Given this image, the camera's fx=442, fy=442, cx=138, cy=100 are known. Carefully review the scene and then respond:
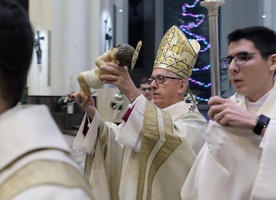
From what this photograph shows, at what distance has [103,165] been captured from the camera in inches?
103

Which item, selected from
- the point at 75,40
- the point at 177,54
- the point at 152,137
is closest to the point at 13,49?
the point at 152,137

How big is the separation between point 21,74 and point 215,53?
1.13 m

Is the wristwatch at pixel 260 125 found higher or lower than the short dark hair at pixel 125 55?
lower

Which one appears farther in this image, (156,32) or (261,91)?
(156,32)

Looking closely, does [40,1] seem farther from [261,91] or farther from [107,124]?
[261,91]

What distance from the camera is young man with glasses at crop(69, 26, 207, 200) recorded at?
221 cm

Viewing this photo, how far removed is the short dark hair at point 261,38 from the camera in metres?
1.80

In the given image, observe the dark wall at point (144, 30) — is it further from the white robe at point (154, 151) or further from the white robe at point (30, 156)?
the white robe at point (30, 156)

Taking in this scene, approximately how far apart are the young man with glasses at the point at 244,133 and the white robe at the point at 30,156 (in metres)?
0.89

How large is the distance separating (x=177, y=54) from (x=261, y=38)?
0.90 m

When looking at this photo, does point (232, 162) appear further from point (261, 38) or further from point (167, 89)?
point (167, 89)

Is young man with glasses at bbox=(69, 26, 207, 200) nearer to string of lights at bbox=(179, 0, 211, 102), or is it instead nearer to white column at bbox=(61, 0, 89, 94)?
white column at bbox=(61, 0, 89, 94)

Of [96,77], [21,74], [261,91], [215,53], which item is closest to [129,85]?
[96,77]

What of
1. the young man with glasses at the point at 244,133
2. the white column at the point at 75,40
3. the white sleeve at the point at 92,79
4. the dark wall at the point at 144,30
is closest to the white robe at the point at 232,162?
the young man with glasses at the point at 244,133
